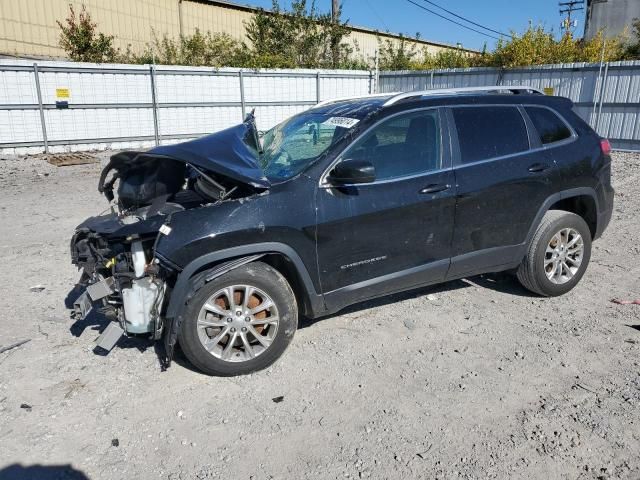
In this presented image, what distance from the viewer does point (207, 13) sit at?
24.2 m

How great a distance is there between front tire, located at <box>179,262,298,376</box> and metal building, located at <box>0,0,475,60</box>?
20.1m

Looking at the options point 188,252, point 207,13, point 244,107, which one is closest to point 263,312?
point 188,252

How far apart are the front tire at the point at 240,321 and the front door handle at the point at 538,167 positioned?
7.65ft

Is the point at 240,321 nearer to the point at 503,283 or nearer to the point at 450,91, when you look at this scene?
the point at 450,91

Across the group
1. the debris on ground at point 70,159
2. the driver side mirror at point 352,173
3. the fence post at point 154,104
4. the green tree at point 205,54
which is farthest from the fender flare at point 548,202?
the green tree at point 205,54

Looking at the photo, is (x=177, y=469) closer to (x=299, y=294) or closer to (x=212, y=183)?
(x=299, y=294)

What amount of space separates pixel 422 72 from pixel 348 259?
15158mm

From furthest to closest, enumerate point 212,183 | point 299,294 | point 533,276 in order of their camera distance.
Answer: point 533,276 → point 299,294 → point 212,183

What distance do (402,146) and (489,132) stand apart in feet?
2.81

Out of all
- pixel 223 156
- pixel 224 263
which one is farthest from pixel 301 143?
pixel 224 263

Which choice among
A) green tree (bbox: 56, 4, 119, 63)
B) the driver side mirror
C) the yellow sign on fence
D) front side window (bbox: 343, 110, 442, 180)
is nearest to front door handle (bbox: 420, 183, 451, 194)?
front side window (bbox: 343, 110, 442, 180)

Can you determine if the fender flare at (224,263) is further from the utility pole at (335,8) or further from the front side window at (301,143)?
the utility pole at (335,8)

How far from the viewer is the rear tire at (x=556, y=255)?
182 inches

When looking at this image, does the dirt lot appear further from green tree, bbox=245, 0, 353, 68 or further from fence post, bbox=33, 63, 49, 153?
green tree, bbox=245, 0, 353, 68
